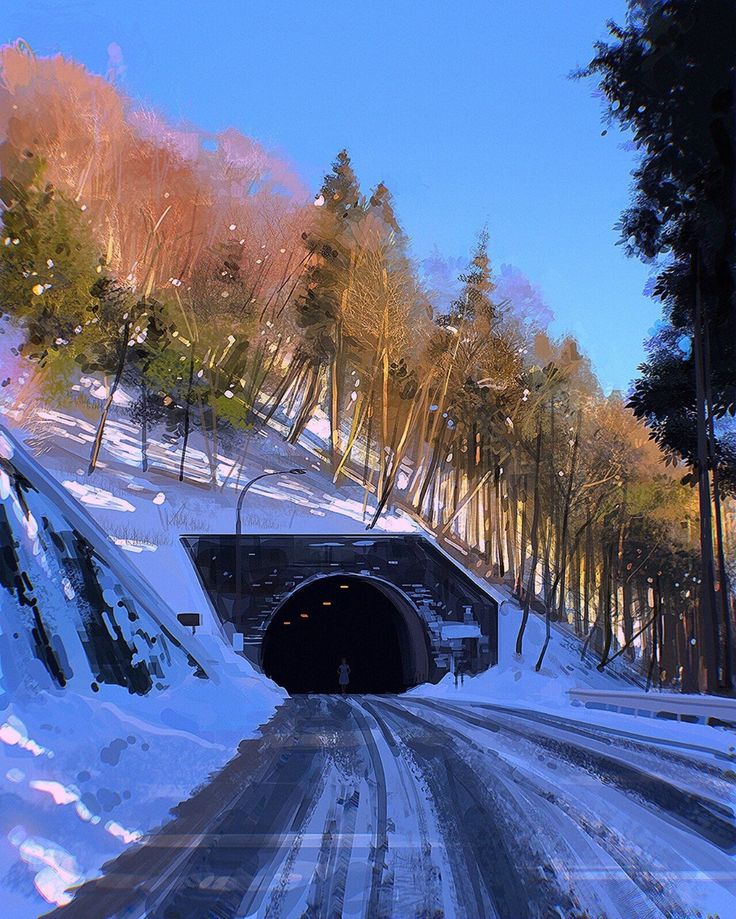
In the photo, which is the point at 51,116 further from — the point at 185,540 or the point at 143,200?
the point at 185,540

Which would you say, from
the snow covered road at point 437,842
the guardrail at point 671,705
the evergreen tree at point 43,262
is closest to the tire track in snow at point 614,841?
the snow covered road at point 437,842

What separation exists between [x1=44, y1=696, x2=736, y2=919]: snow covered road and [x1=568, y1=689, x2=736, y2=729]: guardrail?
4.59 meters

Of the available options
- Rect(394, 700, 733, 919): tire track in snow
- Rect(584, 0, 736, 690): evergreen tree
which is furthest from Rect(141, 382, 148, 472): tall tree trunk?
Rect(394, 700, 733, 919): tire track in snow

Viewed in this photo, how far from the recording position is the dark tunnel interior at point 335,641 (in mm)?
57750

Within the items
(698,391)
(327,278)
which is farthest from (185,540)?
(698,391)

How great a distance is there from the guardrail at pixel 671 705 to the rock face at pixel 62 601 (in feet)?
29.7

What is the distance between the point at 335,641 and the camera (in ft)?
207

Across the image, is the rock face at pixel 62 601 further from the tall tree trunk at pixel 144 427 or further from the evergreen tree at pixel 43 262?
the tall tree trunk at pixel 144 427

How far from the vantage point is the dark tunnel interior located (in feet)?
189

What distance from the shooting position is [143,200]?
42875mm

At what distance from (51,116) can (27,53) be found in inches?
97.6

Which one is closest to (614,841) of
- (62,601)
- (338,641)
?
(62,601)

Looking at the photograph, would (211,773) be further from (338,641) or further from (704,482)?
(338,641)

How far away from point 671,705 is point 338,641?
4442 cm
